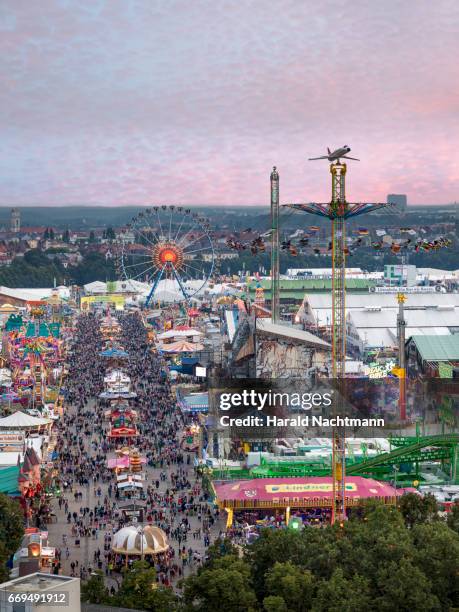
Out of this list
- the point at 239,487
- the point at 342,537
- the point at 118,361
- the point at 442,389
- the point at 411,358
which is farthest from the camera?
the point at 118,361

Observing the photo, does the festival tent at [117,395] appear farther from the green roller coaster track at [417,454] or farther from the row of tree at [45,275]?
the row of tree at [45,275]

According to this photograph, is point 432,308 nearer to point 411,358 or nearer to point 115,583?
point 411,358

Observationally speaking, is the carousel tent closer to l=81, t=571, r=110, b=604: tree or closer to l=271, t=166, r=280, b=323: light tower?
l=81, t=571, r=110, b=604: tree

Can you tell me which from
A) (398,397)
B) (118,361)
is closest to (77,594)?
(398,397)

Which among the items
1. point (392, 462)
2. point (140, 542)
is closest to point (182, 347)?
point (392, 462)

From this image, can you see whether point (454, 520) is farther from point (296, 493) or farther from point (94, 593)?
point (94, 593)

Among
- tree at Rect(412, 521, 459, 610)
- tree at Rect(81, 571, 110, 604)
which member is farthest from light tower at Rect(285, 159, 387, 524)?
tree at Rect(81, 571, 110, 604)
